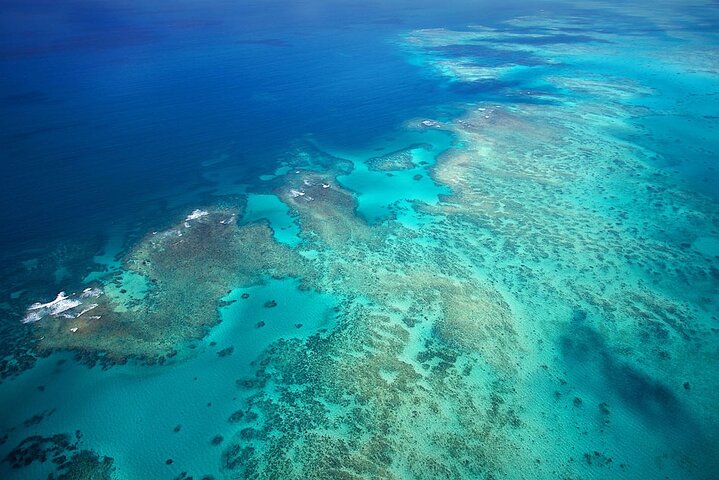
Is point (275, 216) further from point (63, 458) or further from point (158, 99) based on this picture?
point (158, 99)

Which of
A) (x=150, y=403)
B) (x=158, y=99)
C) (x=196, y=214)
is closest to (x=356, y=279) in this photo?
(x=150, y=403)

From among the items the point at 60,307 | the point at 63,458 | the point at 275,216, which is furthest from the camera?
the point at 275,216

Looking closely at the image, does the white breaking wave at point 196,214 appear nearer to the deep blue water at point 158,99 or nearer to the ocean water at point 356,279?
the ocean water at point 356,279

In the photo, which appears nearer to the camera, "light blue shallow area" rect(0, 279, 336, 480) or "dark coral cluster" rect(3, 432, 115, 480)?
Answer: "dark coral cluster" rect(3, 432, 115, 480)

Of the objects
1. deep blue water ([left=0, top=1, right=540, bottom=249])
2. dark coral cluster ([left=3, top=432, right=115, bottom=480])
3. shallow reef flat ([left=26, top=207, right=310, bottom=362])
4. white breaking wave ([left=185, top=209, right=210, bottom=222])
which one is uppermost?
deep blue water ([left=0, top=1, right=540, bottom=249])

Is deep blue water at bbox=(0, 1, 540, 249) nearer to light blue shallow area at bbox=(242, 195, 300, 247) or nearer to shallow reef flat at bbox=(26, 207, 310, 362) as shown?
light blue shallow area at bbox=(242, 195, 300, 247)

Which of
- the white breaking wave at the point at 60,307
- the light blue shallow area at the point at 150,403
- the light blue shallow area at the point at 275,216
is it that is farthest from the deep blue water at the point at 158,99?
the light blue shallow area at the point at 150,403

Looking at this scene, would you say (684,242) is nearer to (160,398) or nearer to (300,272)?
(300,272)

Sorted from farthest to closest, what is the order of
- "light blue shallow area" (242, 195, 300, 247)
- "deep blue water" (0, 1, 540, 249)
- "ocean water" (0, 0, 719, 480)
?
"deep blue water" (0, 1, 540, 249) < "light blue shallow area" (242, 195, 300, 247) < "ocean water" (0, 0, 719, 480)

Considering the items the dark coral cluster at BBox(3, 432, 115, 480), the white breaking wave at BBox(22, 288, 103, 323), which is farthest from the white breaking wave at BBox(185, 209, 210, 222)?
the dark coral cluster at BBox(3, 432, 115, 480)
